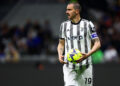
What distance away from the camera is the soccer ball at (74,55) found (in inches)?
253

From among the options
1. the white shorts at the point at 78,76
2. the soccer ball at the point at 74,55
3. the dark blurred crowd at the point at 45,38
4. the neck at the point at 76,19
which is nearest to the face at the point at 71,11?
the neck at the point at 76,19

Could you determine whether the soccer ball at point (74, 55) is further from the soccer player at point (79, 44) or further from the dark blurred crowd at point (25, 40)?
the dark blurred crowd at point (25, 40)

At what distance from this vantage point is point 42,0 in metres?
17.4

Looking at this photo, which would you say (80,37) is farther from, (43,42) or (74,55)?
(43,42)

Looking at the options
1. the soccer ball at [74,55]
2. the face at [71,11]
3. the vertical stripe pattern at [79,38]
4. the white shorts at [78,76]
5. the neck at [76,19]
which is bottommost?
the white shorts at [78,76]

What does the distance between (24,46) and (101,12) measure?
152 inches

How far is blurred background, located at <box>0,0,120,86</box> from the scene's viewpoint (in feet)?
34.2

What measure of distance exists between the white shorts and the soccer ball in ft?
1.08

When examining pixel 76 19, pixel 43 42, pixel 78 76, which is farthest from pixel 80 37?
pixel 43 42

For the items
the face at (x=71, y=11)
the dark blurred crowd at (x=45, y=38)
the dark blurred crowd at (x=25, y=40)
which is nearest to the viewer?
the face at (x=71, y=11)

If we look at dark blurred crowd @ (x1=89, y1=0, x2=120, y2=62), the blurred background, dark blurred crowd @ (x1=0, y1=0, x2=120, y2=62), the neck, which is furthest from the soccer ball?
dark blurred crowd @ (x1=89, y1=0, x2=120, y2=62)

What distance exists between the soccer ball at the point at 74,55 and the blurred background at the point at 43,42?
12.5 ft

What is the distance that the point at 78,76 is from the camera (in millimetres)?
6738

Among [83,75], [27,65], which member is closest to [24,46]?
[27,65]
